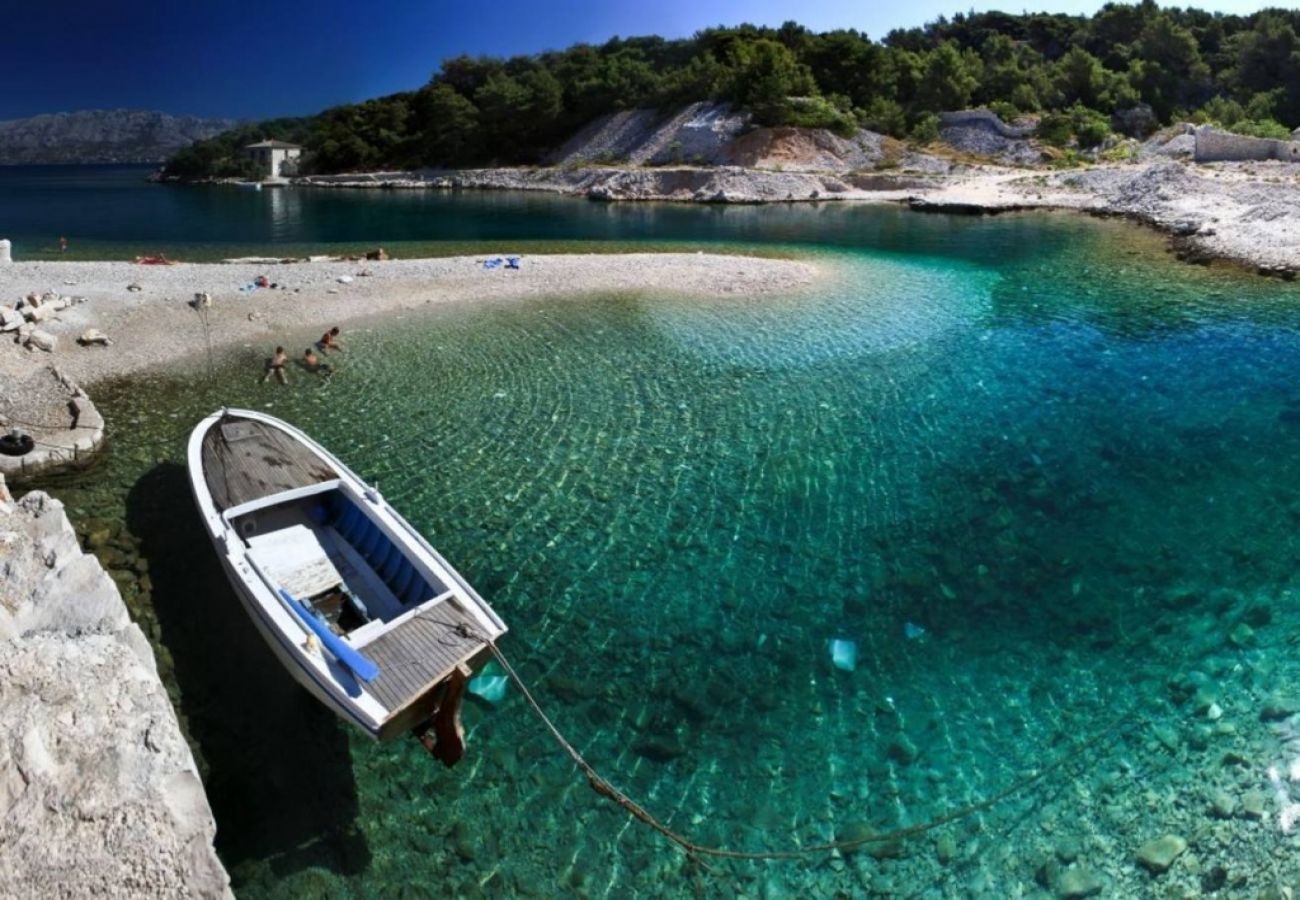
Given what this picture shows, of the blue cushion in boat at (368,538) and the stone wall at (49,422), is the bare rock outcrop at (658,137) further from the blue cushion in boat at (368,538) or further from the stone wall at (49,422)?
the blue cushion in boat at (368,538)

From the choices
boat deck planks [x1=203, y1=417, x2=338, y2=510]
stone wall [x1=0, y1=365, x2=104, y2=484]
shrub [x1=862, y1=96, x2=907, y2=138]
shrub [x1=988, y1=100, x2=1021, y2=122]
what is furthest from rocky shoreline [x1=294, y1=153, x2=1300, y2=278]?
stone wall [x1=0, y1=365, x2=104, y2=484]

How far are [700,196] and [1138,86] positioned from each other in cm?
6296

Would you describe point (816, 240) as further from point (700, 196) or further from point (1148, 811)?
point (1148, 811)

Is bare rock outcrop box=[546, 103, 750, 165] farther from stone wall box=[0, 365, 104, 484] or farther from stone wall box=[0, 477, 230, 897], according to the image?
stone wall box=[0, 477, 230, 897]

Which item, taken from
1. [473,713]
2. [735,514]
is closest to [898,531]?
[735,514]

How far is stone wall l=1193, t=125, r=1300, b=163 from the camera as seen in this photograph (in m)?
54.8

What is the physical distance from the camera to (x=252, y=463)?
1150cm

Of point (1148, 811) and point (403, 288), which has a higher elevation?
point (403, 288)

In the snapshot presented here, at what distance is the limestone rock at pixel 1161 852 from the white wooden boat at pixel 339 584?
22.4 ft

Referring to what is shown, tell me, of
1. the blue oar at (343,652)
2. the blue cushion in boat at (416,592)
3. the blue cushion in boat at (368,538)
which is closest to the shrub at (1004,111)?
the blue cushion in boat at (368,538)

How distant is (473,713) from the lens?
26.9 ft

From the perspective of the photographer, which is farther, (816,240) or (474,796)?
(816,240)

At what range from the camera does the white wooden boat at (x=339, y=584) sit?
7148mm

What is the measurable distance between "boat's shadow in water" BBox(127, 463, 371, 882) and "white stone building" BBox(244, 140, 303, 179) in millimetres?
113680
